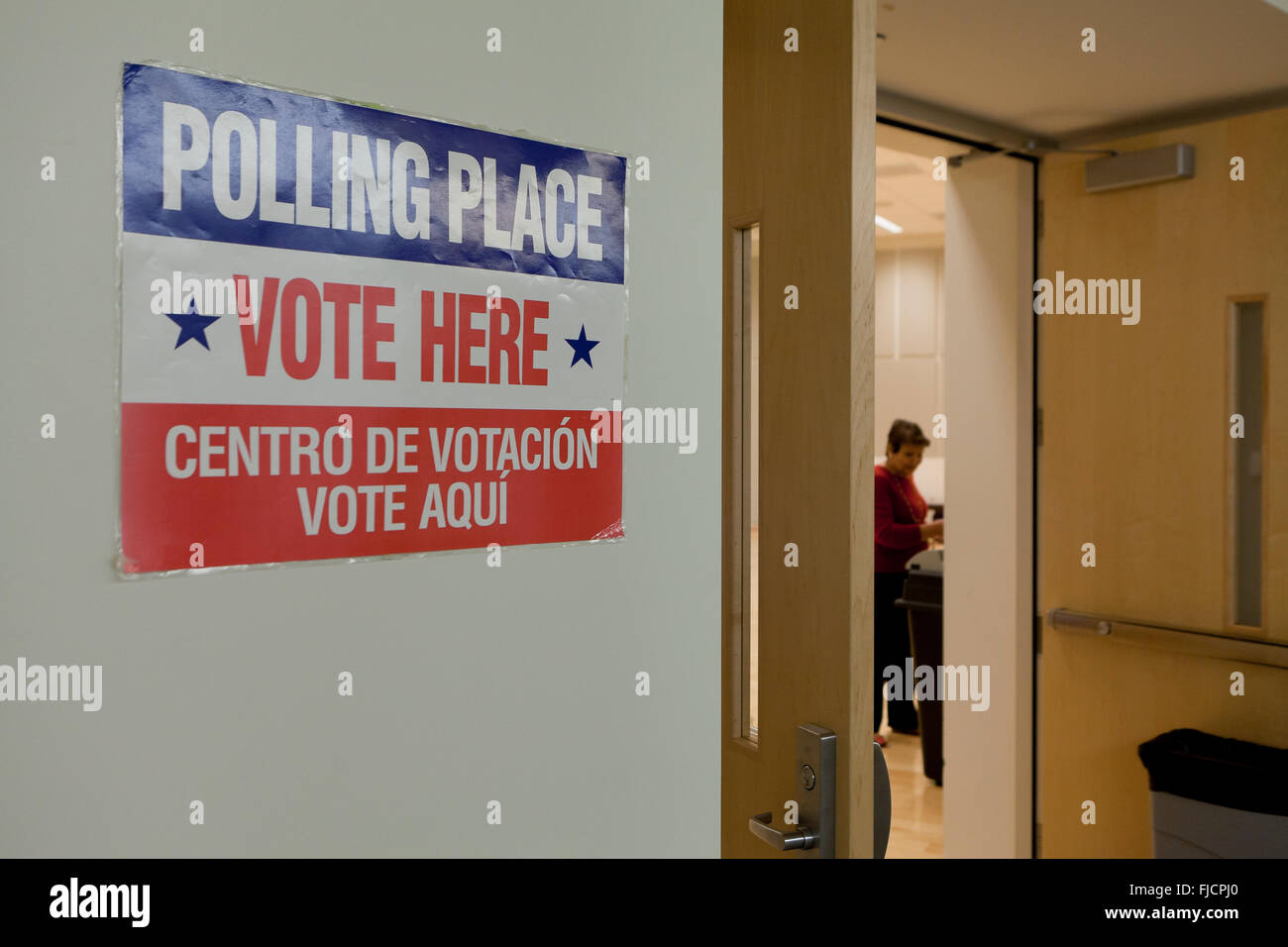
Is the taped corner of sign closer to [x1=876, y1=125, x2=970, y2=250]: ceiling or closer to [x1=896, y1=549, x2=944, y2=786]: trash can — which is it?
[x1=876, y1=125, x2=970, y2=250]: ceiling

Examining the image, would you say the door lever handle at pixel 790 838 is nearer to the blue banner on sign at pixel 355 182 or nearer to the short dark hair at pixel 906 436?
the blue banner on sign at pixel 355 182

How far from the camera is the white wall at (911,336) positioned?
29.0 feet

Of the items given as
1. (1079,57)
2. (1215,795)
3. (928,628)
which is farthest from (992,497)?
(928,628)

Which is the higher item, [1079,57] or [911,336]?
[911,336]

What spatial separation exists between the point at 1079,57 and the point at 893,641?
3.03m

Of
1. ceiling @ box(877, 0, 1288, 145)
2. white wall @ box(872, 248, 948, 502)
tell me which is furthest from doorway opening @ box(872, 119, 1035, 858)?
white wall @ box(872, 248, 948, 502)

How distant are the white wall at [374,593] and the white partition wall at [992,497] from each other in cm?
179

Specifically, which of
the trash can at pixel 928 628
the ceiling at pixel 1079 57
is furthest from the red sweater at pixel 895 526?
the ceiling at pixel 1079 57

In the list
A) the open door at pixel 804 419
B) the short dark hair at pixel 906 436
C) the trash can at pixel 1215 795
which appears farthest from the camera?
the short dark hair at pixel 906 436

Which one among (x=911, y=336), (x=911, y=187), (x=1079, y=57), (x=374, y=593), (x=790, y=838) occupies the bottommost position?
(x=790, y=838)

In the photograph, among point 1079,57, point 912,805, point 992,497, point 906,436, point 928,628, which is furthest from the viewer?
point 906,436

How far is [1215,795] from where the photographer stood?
7.97 feet

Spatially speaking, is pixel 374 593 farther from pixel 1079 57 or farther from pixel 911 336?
pixel 911 336
